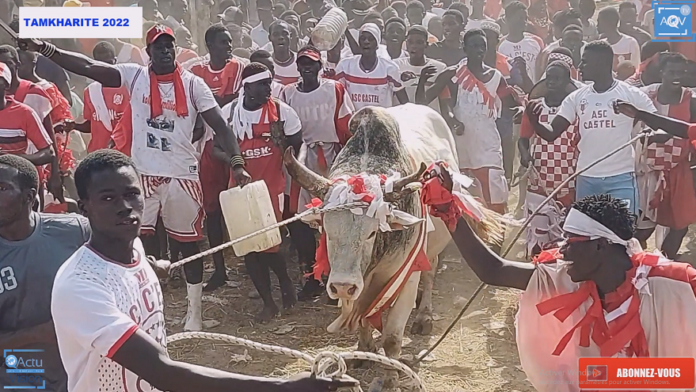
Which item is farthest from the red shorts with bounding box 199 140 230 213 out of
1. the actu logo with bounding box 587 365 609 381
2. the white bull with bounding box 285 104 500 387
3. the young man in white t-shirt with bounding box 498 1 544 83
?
the young man in white t-shirt with bounding box 498 1 544 83

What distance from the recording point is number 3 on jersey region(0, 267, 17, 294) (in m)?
3.48

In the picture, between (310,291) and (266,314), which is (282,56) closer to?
(310,291)

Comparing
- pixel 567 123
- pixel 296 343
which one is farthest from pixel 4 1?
pixel 567 123

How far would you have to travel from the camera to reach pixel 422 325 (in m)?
6.56

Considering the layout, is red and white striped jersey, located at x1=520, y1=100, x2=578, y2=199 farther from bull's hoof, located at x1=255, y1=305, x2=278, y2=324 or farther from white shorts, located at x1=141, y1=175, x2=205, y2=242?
white shorts, located at x1=141, y1=175, x2=205, y2=242

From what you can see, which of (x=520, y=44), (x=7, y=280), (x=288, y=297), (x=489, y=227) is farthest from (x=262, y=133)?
(x=520, y=44)

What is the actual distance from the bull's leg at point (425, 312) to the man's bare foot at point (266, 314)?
1.28 metres

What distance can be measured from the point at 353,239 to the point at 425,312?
224 centimetres

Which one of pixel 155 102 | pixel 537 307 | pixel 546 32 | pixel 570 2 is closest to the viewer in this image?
pixel 537 307

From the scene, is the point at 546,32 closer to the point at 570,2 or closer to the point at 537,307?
the point at 570,2

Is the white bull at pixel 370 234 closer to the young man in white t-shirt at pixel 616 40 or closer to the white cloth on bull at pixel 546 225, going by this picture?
the white cloth on bull at pixel 546 225

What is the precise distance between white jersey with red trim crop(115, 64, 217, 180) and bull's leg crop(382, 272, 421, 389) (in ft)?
6.83

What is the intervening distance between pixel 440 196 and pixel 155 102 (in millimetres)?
2969

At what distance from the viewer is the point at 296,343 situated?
21.1ft
